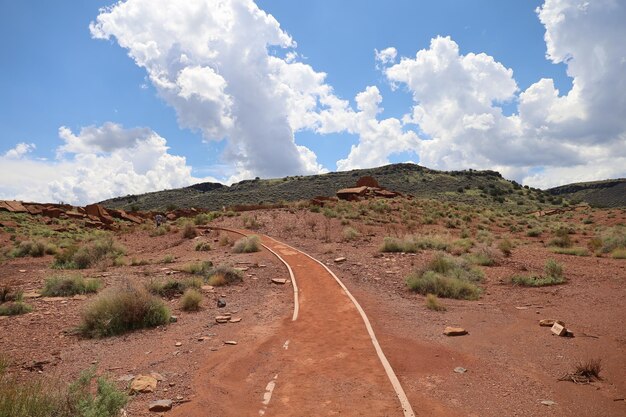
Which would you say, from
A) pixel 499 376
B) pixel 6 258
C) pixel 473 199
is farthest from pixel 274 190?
pixel 499 376

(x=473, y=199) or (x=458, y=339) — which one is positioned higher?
(x=473, y=199)

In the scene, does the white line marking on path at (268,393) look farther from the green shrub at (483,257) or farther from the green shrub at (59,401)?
the green shrub at (483,257)

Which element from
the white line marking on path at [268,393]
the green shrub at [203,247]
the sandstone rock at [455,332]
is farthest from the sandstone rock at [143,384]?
the green shrub at [203,247]

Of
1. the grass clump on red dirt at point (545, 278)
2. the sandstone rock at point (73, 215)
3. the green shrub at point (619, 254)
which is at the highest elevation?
the sandstone rock at point (73, 215)

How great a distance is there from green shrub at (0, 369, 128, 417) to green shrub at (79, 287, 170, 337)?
4.74 metres

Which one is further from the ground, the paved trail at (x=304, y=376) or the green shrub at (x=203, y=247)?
the green shrub at (x=203, y=247)

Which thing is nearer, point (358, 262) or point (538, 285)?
point (538, 285)

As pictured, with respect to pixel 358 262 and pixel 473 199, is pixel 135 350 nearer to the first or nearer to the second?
pixel 358 262

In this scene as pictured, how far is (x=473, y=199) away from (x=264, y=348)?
213 feet

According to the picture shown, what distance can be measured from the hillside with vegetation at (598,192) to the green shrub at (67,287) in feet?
266

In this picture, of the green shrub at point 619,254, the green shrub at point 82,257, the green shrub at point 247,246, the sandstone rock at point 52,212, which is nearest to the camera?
the green shrub at point 619,254

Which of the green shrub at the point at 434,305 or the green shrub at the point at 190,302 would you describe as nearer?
the green shrub at the point at 434,305

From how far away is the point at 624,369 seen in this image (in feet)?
21.7

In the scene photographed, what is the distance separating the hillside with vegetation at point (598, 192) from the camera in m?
81.5
